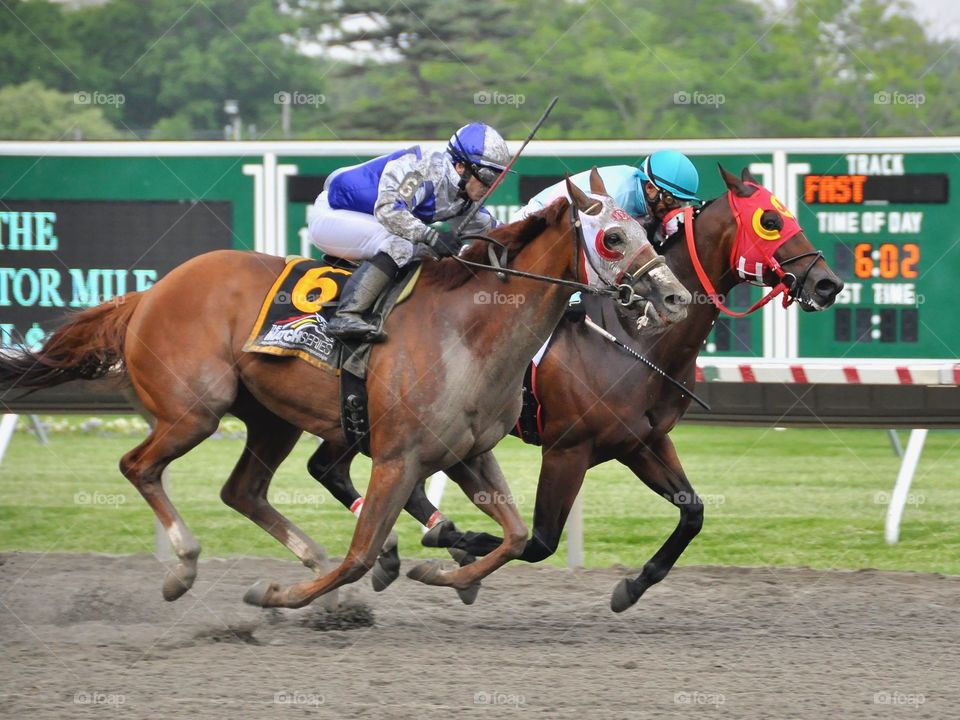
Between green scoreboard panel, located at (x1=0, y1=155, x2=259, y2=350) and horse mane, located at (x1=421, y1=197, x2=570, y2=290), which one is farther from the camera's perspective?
green scoreboard panel, located at (x1=0, y1=155, x2=259, y2=350)

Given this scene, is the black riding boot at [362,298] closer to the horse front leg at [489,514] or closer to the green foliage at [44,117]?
the horse front leg at [489,514]

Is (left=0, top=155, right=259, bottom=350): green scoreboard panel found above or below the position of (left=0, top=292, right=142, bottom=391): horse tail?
above

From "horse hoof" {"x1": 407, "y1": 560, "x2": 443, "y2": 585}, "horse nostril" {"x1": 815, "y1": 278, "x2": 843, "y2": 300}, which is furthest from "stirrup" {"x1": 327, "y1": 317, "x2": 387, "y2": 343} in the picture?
"horse nostril" {"x1": 815, "y1": 278, "x2": 843, "y2": 300}

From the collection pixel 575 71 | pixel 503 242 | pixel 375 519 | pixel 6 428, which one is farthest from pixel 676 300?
pixel 575 71

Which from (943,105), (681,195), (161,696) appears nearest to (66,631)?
(161,696)

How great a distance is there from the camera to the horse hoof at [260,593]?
18.2 ft

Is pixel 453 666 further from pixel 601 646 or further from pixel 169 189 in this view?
pixel 169 189

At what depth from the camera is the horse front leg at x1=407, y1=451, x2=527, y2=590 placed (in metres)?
5.61

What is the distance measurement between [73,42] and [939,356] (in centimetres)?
1984

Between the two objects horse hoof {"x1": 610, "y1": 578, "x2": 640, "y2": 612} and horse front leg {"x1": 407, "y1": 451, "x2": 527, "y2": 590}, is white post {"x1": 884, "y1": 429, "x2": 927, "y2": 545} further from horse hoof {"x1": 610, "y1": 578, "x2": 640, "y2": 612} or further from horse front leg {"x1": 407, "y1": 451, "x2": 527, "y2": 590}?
horse front leg {"x1": 407, "y1": 451, "x2": 527, "y2": 590}

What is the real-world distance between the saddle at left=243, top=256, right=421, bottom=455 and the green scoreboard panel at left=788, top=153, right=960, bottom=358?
4.12m

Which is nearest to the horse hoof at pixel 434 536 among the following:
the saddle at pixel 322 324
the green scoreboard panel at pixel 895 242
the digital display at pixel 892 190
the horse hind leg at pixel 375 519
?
the saddle at pixel 322 324

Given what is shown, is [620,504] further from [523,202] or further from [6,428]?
[6,428]

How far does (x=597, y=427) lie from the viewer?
18.8ft
